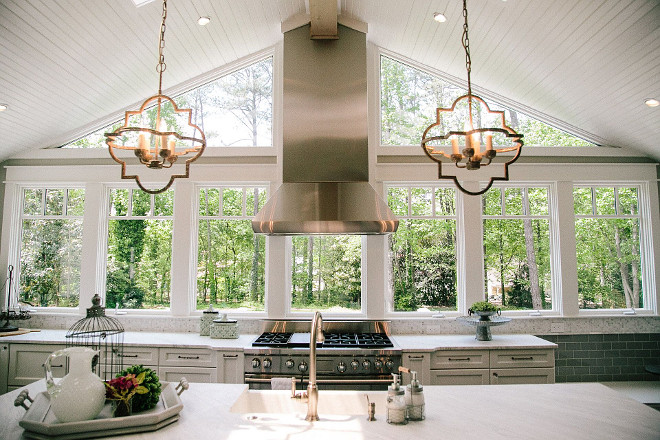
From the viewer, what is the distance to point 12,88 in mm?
3912

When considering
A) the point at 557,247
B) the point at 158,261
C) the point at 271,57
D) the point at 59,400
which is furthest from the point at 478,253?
the point at 59,400

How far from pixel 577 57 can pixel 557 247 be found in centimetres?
211

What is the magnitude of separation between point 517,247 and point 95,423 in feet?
14.8

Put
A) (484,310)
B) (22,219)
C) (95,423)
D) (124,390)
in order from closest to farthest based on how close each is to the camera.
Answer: (95,423) < (124,390) < (484,310) < (22,219)

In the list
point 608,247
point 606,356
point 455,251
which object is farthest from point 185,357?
point 608,247

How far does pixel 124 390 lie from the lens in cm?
205

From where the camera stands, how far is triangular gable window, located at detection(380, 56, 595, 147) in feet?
16.7

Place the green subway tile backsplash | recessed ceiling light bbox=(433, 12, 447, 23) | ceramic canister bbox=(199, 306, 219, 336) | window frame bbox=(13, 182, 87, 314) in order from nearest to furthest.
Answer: recessed ceiling light bbox=(433, 12, 447, 23)
ceramic canister bbox=(199, 306, 219, 336)
the green subway tile backsplash
window frame bbox=(13, 182, 87, 314)

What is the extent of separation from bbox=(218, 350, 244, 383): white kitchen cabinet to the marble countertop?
0.25 feet

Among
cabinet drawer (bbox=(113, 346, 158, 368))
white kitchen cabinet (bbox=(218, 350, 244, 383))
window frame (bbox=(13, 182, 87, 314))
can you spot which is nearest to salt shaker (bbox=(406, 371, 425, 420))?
white kitchen cabinet (bbox=(218, 350, 244, 383))

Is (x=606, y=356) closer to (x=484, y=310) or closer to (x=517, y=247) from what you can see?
(x=517, y=247)

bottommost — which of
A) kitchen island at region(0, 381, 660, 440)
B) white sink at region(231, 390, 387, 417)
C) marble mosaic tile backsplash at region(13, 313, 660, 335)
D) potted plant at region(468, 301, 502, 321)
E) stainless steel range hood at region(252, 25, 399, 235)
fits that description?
white sink at region(231, 390, 387, 417)

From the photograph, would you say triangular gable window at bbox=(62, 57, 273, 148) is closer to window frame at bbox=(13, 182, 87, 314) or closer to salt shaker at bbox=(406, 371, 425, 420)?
window frame at bbox=(13, 182, 87, 314)

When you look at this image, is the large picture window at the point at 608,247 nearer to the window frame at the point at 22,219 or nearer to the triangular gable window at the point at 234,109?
the triangular gable window at the point at 234,109
